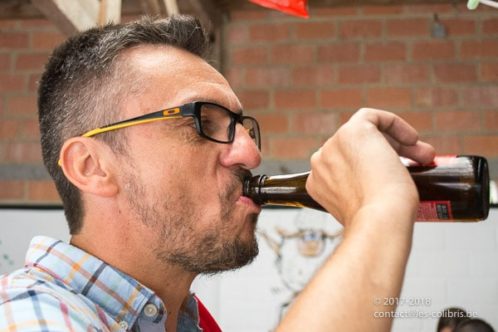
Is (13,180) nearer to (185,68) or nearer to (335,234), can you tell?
(335,234)

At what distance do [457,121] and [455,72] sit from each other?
24 cm

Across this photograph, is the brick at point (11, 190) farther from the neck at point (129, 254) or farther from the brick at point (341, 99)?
the neck at point (129, 254)

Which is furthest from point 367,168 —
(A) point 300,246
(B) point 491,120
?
(B) point 491,120

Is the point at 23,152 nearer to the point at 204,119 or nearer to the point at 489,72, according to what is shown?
the point at 204,119

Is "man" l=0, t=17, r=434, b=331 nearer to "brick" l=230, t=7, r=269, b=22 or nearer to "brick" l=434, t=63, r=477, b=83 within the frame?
"brick" l=230, t=7, r=269, b=22

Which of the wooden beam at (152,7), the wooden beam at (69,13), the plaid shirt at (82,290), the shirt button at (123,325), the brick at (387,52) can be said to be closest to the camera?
the plaid shirt at (82,290)

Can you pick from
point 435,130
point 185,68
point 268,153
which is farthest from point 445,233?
point 185,68

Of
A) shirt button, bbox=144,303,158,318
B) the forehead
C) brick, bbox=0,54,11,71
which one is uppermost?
brick, bbox=0,54,11,71

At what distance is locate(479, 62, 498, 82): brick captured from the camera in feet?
8.80

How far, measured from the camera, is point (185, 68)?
111 cm

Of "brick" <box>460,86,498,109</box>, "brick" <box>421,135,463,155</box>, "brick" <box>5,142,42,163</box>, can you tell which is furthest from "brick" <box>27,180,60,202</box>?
"brick" <box>460,86,498,109</box>

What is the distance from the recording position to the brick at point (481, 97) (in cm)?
267

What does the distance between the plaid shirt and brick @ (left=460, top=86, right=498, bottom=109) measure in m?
2.15

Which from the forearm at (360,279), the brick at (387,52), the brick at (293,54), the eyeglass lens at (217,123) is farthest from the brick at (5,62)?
the forearm at (360,279)
